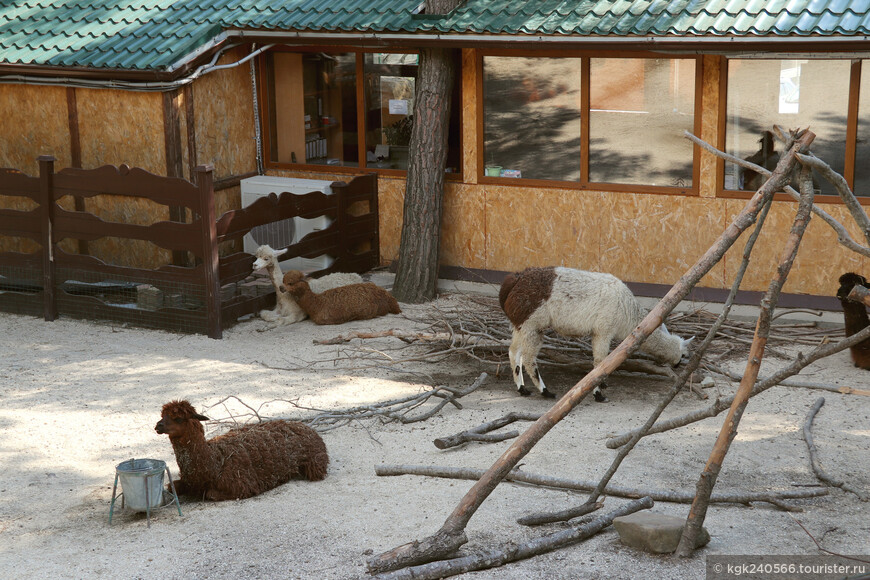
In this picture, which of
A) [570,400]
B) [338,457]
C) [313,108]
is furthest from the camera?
[313,108]

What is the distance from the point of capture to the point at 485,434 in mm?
7812

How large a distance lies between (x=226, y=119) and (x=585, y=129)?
4.62 metres

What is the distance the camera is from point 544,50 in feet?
38.6

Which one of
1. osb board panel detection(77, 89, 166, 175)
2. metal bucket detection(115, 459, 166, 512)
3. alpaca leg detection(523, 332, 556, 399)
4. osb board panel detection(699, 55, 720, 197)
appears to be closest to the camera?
metal bucket detection(115, 459, 166, 512)

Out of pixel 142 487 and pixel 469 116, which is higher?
pixel 469 116

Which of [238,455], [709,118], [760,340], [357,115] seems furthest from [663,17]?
[238,455]

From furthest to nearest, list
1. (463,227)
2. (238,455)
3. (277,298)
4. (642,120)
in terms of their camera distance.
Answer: (463,227), (642,120), (277,298), (238,455)

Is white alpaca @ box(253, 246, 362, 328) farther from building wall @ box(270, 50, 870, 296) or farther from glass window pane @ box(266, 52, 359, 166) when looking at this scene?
glass window pane @ box(266, 52, 359, 166)

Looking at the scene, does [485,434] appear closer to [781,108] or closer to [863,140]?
A: [781,108]

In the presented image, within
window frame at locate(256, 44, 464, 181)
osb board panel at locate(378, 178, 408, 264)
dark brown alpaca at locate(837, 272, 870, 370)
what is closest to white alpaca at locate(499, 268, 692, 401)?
dark brown alpaca at locate(837, 272, 870, 370)

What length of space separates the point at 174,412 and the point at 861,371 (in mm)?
6249

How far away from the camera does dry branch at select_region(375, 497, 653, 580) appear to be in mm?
5368

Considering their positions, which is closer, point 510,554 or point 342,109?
point 510,554

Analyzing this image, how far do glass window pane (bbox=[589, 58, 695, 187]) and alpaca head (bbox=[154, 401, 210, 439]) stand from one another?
6.78 meters
